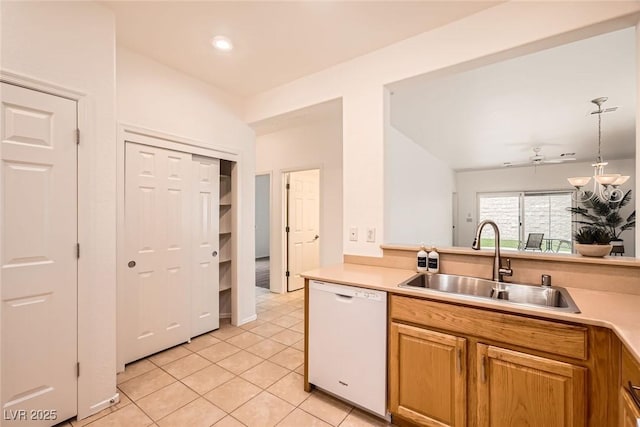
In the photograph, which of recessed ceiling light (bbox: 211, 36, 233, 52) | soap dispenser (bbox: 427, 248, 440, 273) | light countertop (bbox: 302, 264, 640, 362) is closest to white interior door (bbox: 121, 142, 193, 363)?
recessed ceiling light (bbox: 211, 36, 233, 52)

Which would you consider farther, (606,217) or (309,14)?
(606,217)

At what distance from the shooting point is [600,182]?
148 inches

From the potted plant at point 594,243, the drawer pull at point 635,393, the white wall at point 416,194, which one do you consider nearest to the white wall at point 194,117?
the white wall at point 416,194

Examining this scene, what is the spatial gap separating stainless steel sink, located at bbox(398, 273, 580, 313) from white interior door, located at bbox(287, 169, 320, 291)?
2.86 meters

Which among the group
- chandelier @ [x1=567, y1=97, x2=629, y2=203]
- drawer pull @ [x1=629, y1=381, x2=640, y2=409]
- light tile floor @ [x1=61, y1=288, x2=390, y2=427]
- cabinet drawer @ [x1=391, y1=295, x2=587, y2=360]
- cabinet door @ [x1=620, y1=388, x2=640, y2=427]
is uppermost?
chandelier @ [x1=567, y1=97, x2=629, y2=203]

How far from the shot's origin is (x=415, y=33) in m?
2.16

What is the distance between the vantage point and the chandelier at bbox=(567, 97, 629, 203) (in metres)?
3.64

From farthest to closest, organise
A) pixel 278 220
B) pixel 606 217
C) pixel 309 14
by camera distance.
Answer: pixel 606 217 → pixel 278 220 → pixel 309 14

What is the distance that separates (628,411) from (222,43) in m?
3.07

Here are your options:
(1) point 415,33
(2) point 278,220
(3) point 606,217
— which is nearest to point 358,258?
(1) point 415,33

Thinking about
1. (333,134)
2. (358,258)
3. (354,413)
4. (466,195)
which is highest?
(333,134)

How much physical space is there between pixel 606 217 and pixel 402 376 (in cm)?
724

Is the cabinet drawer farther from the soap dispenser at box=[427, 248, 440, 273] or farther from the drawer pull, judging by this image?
the soap dispenser at box=[427, 248, 440, 273]

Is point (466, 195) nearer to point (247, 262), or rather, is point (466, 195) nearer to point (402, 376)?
point (247, 262)
